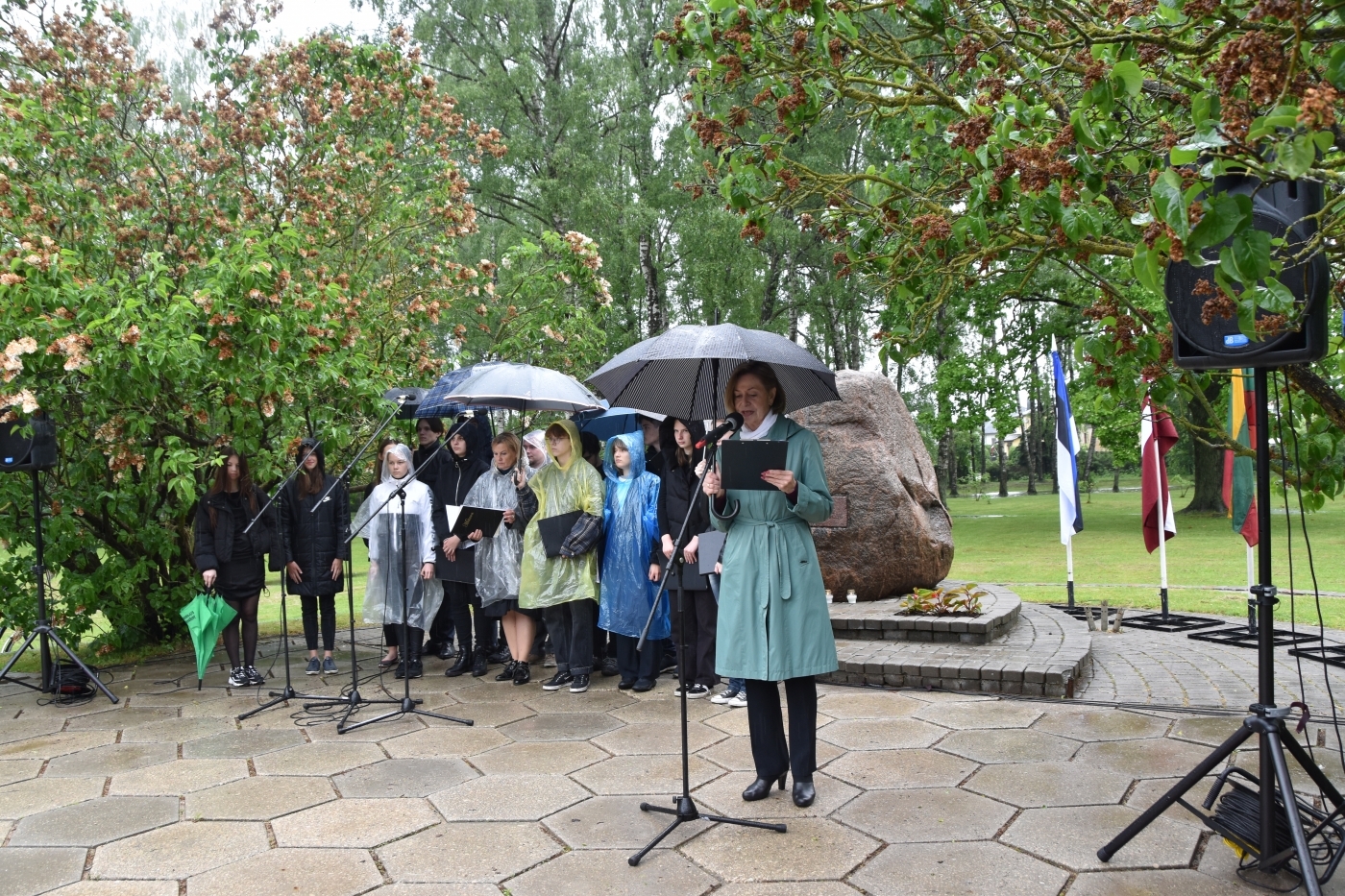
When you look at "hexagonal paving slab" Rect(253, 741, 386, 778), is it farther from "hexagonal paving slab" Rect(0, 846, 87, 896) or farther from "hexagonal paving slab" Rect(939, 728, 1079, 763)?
"hexagonal paving slab" Rect(939, 728, 1079, 763)

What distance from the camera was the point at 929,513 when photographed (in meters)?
9.05

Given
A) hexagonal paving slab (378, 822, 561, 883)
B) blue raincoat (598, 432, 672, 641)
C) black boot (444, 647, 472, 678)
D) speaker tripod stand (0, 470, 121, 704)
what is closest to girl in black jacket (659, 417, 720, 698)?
blue raincoat (598, 432, 672, 641)

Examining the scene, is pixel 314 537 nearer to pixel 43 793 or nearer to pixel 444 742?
pixel 444 742

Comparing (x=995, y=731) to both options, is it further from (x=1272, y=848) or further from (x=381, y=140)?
(x=381, y=140)

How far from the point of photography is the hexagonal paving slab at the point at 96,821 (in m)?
4.05

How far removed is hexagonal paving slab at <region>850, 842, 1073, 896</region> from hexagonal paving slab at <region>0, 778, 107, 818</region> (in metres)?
3.65

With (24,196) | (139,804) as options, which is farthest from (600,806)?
(24,196)

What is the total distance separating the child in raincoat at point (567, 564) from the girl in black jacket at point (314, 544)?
61.3 inches

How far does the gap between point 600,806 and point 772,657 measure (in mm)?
1035

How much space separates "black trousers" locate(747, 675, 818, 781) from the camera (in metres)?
4.23

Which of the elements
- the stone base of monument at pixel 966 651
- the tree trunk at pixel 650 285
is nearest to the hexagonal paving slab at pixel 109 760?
the stone base of monument at pixel 966 651

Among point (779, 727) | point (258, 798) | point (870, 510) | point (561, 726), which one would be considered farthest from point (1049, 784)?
point (870, 510)

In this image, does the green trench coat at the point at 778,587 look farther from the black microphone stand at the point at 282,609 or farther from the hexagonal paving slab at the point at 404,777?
the black microphone stand at the point at 282,609

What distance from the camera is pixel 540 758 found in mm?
5027
